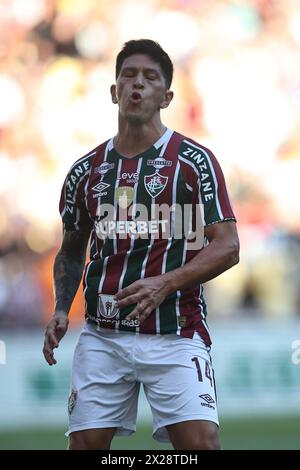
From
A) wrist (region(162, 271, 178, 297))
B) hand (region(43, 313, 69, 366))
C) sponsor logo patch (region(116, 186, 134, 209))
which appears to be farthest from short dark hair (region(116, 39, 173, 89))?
hand (region(43, 313, 69, 366))

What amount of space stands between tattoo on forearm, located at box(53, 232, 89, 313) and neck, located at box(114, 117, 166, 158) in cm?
54

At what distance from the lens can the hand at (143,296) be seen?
4.72m

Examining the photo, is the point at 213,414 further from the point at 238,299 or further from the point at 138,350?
the point at 238,299

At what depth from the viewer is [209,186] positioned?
4.99 m

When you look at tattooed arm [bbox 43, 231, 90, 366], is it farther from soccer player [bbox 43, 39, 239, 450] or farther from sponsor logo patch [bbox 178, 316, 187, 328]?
sponsor logo patch [bbox 178, 316, 187, 328]

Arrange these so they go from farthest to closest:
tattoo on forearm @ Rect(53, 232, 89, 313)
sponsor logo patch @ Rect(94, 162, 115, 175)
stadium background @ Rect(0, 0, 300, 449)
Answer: stadium background @ Rect(0, 0, 300, 449), tattoo on forearm @ Rect(53, 232, 89, 313), sponsor logo patch @ Rect(94, 162, 115, 175)

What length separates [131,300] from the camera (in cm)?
474

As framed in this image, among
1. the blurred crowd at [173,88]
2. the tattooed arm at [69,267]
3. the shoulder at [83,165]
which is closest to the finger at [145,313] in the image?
the tattooed arm at [69,267]

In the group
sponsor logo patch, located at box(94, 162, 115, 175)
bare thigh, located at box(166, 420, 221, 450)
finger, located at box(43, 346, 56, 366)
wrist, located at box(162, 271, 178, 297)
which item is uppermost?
sponsor logo patch, located at box(94, 162, 115, 175)

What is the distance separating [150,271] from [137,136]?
678 millimetres

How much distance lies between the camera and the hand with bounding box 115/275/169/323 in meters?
4.72
